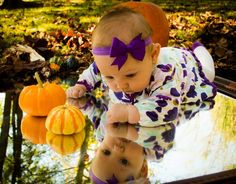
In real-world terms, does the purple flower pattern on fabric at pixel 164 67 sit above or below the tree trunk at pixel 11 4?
above

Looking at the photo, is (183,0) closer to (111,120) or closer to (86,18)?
(86,18)

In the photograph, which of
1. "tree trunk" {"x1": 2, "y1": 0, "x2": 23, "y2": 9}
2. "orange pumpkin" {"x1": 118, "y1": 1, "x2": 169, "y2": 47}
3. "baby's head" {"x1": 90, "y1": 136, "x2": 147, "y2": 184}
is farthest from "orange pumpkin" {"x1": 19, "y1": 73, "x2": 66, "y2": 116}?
"tree trunk" {"x1": 2, "y1": 0, "x2": 23, "y2": 9}

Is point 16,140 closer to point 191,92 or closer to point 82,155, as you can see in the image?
point 82,155

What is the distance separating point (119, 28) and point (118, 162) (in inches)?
14.1

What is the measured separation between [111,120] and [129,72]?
0.12 meters

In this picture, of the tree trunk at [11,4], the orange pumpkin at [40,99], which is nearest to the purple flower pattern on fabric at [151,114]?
the orange pumpkin at [40,99]

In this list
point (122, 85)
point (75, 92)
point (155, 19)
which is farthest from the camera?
point (155, 19)

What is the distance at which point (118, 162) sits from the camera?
906 millimetres

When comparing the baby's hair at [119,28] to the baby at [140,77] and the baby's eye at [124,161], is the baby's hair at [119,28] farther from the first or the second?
the baby's eye at [124,161]

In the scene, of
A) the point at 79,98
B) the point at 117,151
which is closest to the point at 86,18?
the point at 79,98

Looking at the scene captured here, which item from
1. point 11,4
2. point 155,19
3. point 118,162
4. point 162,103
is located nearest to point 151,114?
point 162,103

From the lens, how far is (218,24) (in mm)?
3445

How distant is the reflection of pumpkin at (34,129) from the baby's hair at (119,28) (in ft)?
0.77

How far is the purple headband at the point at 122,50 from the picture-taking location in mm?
1070
